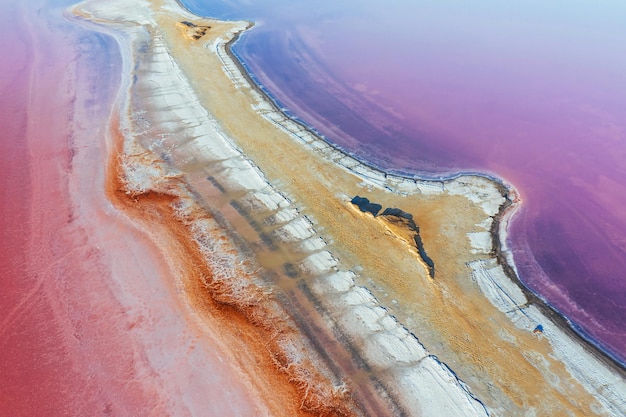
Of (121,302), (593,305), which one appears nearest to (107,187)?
(121,302)

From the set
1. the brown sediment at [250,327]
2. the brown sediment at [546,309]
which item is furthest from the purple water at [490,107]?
the brown sediment at [250,327]

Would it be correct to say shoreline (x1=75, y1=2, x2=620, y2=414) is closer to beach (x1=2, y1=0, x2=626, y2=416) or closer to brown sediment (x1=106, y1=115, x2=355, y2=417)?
beach (x1=2, y1=0, x2=626, y2=416)

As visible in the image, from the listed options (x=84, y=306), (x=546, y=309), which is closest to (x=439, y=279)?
(x=546, y=309)

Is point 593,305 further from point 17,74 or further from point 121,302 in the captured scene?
point 17,74

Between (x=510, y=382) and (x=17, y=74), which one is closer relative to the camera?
(x=510, y=382)

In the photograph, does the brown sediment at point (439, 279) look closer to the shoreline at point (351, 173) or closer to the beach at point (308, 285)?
the beach at point (308, 285)

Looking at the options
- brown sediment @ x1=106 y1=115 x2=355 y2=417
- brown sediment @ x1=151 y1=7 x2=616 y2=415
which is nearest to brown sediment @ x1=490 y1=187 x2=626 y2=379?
brown sediment @ x1=151 y1=7 x2=616 y2=415
